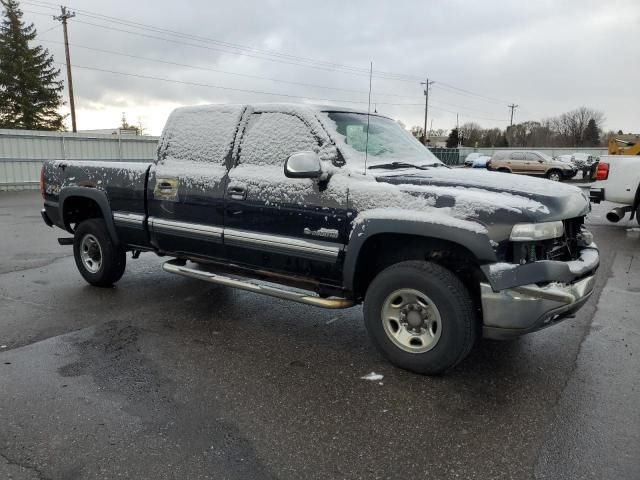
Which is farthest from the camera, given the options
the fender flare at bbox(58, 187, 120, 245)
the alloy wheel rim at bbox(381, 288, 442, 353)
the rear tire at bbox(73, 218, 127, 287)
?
the rear tire at bbox(73, 218, 127, 287)

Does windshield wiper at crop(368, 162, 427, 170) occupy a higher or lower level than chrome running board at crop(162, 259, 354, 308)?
higher

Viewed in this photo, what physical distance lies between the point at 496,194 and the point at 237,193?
7.06 ft

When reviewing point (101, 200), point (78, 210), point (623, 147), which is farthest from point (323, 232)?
point (623, 147)

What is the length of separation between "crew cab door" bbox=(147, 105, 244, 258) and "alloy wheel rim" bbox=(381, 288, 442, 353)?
1.77 m

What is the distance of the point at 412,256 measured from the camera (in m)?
3.89

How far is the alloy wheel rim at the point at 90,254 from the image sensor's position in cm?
595

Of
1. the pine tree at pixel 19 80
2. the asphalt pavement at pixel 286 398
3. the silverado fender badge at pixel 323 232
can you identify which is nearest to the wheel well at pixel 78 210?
the asphalt pavement at pixel 286 398

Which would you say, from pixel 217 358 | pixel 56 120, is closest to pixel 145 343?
pixel 217 358

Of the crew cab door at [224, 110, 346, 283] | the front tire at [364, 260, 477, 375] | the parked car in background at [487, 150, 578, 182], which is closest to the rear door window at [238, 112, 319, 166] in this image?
the crew cab door at [224, 110, 346, 283]

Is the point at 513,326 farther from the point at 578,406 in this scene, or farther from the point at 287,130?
the point at 287,130

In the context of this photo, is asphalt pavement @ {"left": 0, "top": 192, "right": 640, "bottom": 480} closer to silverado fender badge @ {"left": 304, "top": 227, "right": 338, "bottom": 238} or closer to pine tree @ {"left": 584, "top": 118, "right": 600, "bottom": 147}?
silverado fender badge @ {"left": 304, "top": 227, "right": 338, "bottom": 238}

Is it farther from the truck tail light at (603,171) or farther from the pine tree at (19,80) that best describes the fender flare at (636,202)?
the pine tree at (19,80)

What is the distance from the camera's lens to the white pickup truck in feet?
32.1

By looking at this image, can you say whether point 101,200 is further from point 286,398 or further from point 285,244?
point 286,398
